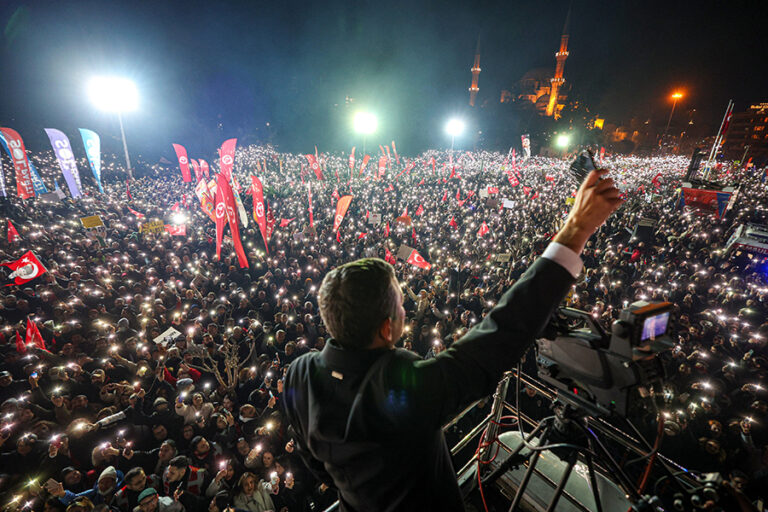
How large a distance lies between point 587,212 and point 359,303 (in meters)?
1.11

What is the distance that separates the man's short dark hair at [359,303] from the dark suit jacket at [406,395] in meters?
0.08

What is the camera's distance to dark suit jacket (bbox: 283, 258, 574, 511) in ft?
3.84

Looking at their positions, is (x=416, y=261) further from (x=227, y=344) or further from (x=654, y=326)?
(x=654, y=326)

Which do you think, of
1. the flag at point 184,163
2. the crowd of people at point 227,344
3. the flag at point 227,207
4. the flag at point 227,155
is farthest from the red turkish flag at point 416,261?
the flag at point 184,163

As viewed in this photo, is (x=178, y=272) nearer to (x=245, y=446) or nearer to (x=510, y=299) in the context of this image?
(x=245, y=446)

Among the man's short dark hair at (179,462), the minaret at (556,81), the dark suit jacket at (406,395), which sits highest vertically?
the minaret at (556,81)

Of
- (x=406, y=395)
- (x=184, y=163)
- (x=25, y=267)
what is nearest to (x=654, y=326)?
(x=406, y=395)

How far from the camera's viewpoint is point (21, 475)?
4.21 meters

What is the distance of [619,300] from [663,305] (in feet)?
33.5

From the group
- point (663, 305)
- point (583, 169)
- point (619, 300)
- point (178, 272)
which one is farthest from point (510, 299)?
point (178, 272)

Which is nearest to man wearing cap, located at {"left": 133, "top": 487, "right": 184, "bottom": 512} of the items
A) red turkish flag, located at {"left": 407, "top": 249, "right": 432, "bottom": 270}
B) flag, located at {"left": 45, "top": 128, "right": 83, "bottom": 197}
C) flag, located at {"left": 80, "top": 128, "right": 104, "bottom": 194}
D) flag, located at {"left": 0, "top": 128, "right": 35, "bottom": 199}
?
red turkish flag, located at {"left": 407, "top": 249, "right": 432, "bottom": 270}

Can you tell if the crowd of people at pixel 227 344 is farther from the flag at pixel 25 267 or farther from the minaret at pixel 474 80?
the minaret at pixel 474 80

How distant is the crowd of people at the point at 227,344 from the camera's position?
14.2ft

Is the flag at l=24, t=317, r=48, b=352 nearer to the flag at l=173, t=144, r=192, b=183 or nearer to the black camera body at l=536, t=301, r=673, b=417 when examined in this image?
the black camera body at l=536, t=301, r=673, b=417
